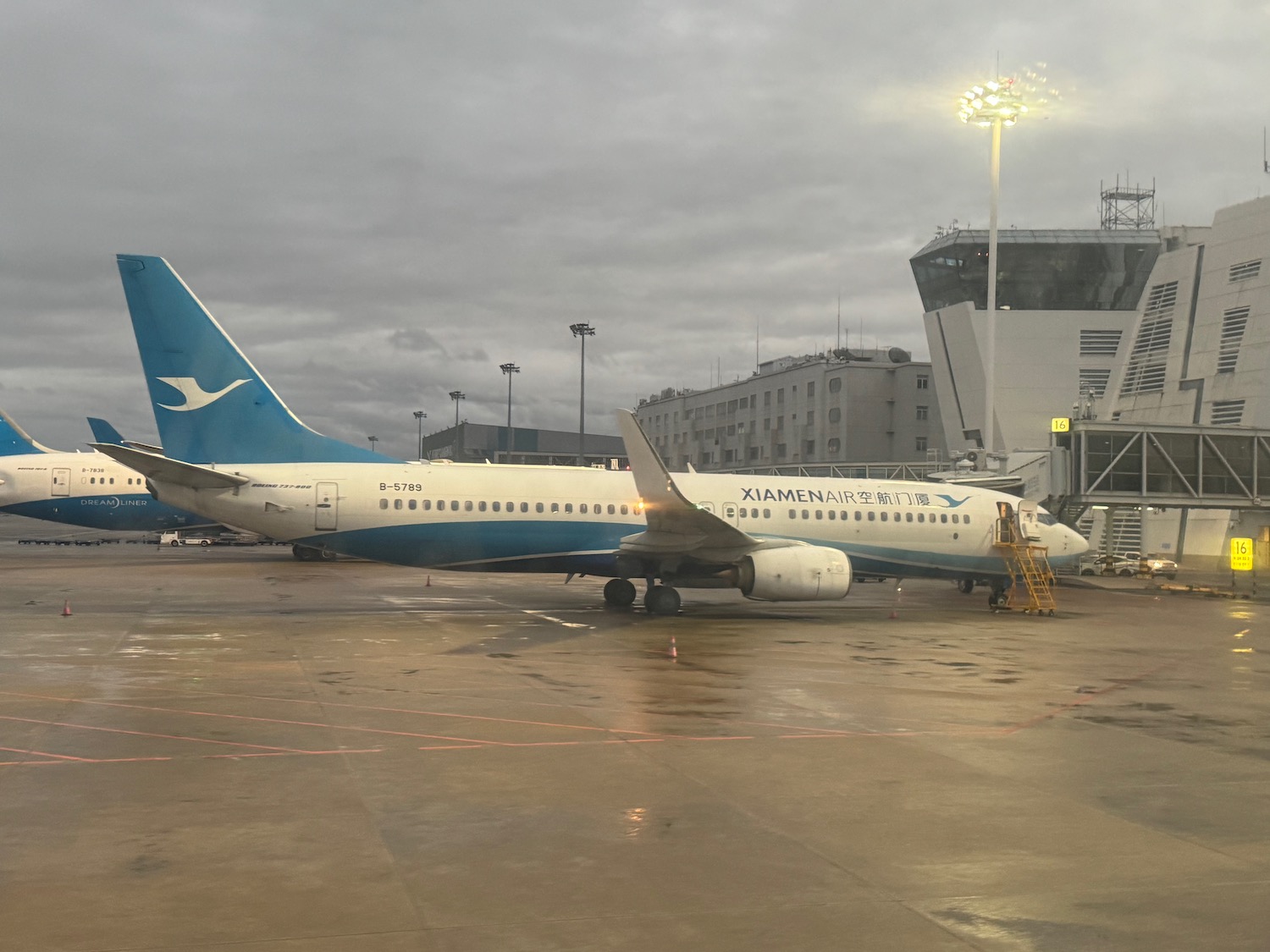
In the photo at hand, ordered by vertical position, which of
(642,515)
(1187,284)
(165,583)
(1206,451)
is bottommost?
(165,583)

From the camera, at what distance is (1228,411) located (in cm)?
6156

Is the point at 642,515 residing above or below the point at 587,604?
above

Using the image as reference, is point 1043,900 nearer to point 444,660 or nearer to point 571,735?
point 571,735

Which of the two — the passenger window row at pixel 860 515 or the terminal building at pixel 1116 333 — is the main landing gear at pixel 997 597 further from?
the terminal building at pixel 1116 333

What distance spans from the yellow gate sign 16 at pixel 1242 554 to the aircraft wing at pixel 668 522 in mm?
23523

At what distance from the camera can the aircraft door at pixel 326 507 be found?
82.4ft

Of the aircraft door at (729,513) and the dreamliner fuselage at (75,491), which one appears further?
the dreamliner fuselage at (75,491)

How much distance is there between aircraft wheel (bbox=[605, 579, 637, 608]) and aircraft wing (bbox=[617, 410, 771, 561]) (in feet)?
7.14

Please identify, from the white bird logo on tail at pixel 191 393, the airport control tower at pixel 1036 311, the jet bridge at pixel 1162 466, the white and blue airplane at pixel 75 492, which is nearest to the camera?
the white bird logo on tail at pixel 191 393

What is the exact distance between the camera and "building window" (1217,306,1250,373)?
61531mm

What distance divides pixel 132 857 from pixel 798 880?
170 inches

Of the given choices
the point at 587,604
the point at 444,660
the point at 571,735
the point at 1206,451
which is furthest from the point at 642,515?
the point at 1206,451

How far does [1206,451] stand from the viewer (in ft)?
150

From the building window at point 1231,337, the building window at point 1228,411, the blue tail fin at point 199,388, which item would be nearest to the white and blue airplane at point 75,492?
the blue tail fin at point 199,388
